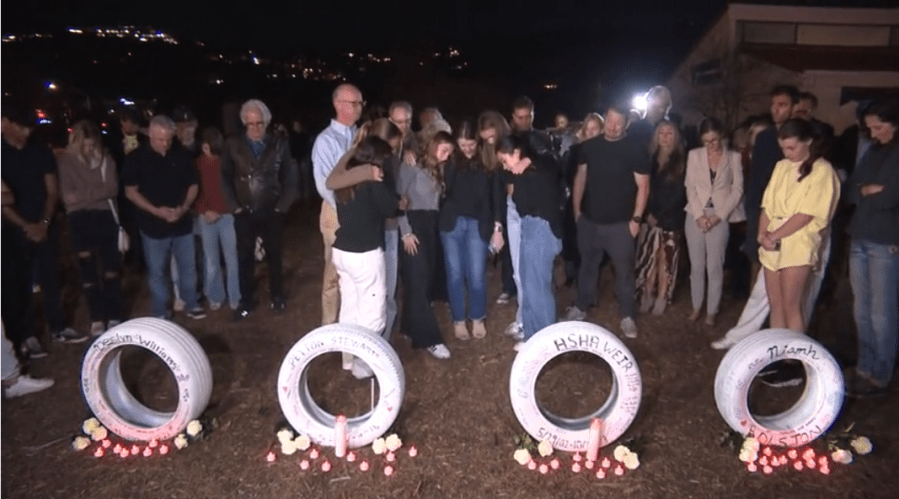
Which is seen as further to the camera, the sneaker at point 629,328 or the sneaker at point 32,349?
the sneaker at point 629,328

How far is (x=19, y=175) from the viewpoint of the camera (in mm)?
6184

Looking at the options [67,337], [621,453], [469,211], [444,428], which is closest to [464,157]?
[469,211]

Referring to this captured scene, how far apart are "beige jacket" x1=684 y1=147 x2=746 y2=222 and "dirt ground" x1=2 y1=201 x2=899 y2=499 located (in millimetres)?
1267

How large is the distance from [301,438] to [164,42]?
26.8 metres

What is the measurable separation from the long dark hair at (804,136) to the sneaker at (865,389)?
1.78 metres

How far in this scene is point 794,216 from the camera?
5.18m

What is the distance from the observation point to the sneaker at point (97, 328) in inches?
269

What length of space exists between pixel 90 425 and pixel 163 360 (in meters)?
0.71

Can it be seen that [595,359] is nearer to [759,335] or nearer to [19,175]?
[759,335]

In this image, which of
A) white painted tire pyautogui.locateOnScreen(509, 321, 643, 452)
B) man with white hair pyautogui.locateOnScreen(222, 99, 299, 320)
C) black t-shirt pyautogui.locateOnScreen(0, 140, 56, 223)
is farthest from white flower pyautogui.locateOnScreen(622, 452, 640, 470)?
black t-shirt pyautogui.locateOnScreen(0, 140, 56, 223)

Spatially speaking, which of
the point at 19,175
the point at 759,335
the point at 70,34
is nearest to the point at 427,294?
the point at 759,335

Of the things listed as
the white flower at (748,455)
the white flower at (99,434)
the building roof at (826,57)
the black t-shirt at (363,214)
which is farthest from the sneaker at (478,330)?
the building roof at (826,57)

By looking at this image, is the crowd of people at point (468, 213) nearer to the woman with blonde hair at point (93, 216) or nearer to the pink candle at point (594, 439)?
the woman with blonde hair at point (93, 216)

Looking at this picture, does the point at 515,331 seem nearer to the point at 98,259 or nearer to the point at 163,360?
the point at 163,360
